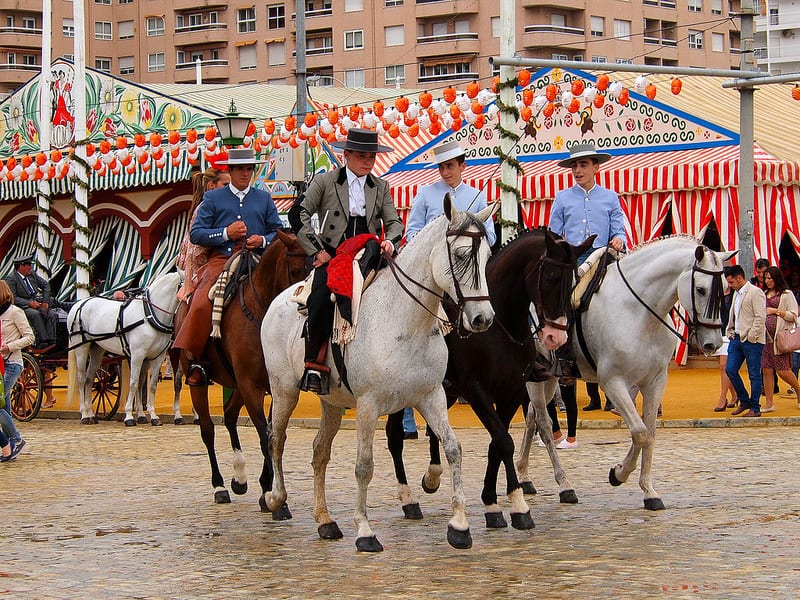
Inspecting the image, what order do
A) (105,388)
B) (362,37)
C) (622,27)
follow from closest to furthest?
(105,388)
(622,27)
(362,37)

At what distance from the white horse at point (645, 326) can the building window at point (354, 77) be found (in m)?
68.5

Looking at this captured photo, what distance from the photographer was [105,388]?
68.9 feet

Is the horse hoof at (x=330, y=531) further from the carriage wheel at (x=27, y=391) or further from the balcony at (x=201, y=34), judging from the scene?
the balcony at (x=201, y=34)

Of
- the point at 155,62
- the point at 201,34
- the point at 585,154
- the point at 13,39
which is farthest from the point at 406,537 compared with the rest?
the point at 13,39

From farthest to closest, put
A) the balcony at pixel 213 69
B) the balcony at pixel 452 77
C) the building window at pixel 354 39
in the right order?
1. the balcony at pixel 213 69
2. the building window at pixel 354 39
3. the balcony at pixel 452 77

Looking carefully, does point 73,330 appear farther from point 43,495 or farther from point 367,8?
point 367,8

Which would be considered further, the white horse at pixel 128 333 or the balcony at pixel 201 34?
the balcony at pixel 201 34

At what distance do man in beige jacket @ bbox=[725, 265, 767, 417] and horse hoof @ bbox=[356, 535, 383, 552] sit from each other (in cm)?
983

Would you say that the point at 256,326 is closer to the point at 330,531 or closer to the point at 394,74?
the point at 330,531

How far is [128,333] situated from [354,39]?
6127cm

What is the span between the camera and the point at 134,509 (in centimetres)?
1079

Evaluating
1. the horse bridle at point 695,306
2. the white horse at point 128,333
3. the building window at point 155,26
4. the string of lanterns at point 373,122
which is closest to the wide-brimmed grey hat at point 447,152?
the horse bridle at point 695,306

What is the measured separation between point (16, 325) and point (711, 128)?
1329 cm

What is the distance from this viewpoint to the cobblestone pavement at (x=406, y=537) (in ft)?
24.6
